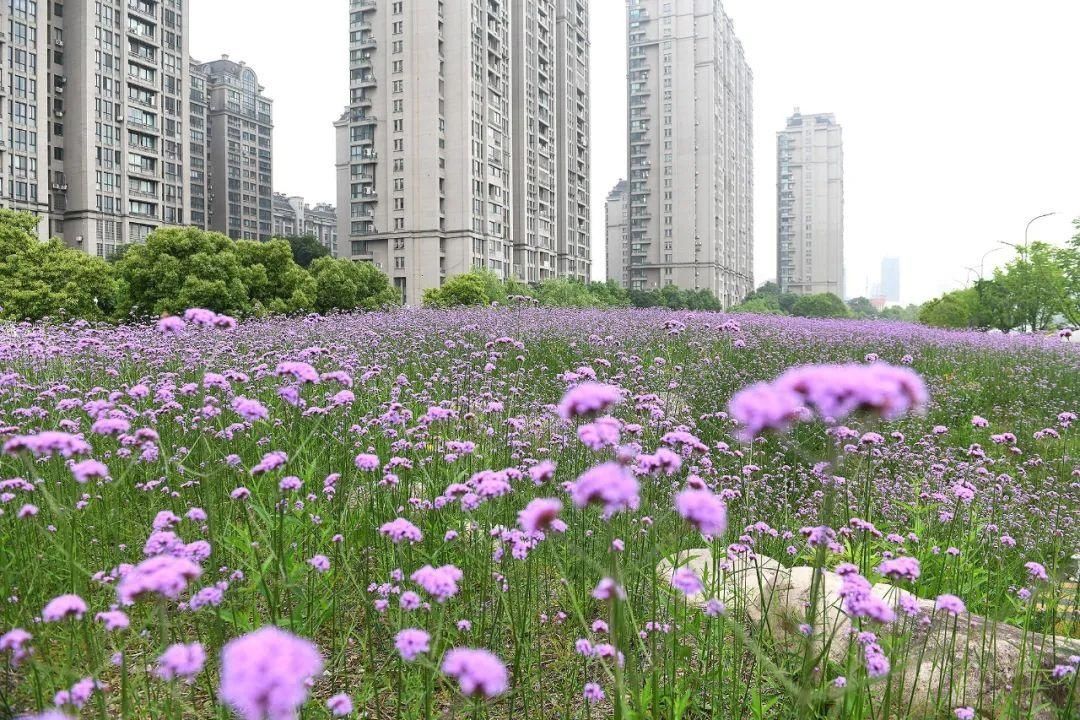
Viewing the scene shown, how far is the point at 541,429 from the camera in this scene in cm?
595

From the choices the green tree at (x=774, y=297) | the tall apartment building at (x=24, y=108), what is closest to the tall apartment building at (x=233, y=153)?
the tall apartment building at (x=24, y=108)

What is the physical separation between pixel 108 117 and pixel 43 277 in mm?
42786

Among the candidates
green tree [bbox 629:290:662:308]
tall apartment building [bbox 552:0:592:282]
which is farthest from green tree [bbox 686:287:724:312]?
tall apartment building [bbox 552:0:592:282]

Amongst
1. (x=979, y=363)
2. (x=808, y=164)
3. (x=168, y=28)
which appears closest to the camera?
(x=979, y=363)

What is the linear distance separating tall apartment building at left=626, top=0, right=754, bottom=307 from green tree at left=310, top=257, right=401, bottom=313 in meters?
75.6

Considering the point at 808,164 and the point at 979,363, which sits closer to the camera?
the point at 979,363

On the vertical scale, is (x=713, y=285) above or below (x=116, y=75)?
below

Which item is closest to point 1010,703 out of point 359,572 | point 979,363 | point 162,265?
point 359,572

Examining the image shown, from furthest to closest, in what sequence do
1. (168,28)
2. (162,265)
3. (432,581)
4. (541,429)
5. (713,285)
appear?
1. (713,285)
2. (168,28)
3. (162,265)
4. (541,429)
5. (432,581)

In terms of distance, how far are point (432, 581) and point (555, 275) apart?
8140 centimetres

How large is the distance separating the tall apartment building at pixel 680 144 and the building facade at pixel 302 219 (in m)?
54.0

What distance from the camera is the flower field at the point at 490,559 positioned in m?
1.57

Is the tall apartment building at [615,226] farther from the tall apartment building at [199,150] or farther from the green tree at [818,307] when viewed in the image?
the tall apartment building at [199,150]

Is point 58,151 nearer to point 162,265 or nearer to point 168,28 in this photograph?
point 168,28
